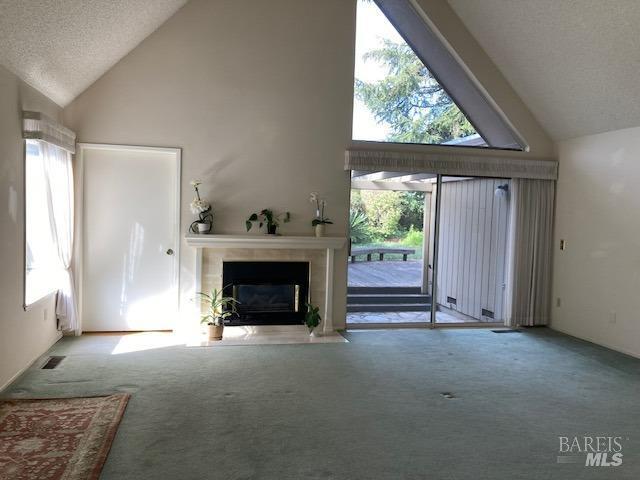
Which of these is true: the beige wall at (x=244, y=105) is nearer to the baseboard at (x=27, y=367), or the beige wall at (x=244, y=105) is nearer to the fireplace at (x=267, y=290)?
the fireplace at (x=267, y=290)

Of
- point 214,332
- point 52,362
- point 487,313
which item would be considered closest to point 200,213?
point 214,332

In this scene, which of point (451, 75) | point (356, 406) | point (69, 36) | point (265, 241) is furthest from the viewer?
point (451, 75)

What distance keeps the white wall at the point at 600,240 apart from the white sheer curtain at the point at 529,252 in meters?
0.12

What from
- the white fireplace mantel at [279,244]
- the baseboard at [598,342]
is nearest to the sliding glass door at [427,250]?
the white fireplace mantel at [279,244]

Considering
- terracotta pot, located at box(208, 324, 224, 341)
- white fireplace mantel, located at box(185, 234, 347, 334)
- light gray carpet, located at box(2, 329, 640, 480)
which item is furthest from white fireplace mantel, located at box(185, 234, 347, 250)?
light gray carpet, located at box(2, 329, 640, 480)

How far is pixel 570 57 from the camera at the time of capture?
5109 mm

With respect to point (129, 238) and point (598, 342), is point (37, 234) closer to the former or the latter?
point (129, 238)

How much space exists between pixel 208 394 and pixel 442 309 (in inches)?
154

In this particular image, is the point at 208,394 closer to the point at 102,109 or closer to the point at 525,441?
the point at 525,441

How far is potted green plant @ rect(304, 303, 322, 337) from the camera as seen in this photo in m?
5.45

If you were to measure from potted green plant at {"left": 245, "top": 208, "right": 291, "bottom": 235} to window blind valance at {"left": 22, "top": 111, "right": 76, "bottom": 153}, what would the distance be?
1.96 meters

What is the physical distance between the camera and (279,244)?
552 centimetres

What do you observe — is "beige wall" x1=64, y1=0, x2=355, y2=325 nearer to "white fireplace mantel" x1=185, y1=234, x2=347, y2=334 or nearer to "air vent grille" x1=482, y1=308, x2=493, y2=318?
"white fireplace mantel" x1=185, y1=234, x2=347, y2=334

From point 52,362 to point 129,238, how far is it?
1.53m
